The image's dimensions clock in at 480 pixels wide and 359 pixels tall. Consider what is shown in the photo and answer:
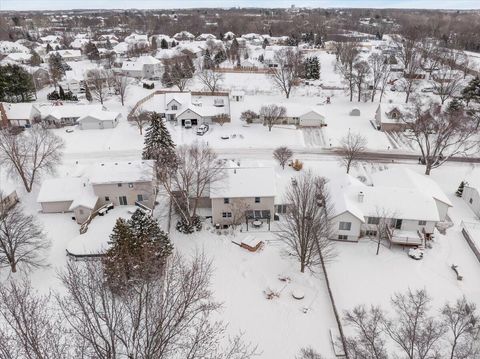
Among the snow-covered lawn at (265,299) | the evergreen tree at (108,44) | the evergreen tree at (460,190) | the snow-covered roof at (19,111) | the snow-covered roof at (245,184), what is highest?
the evergreen tree at (108,44)

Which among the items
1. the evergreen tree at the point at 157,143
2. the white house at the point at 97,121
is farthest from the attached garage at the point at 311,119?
the white house at the point at 97,121

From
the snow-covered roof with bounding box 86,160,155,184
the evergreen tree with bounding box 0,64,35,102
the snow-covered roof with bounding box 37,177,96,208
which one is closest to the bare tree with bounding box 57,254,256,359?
the snow-covered roof with bounding box 37,177,96,208

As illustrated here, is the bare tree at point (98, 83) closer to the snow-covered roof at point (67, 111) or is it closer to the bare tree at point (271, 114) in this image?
the snow-covered roof at point (67, 111)

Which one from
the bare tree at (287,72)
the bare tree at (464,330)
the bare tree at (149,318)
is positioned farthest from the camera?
the bare tree at (287,72)

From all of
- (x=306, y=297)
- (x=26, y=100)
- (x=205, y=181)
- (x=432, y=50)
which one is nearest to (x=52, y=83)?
(x=26, y=100)

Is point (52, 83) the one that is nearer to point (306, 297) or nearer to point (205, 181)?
point (205, 181)

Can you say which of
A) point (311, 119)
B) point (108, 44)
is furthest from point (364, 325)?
point (108, 44)
